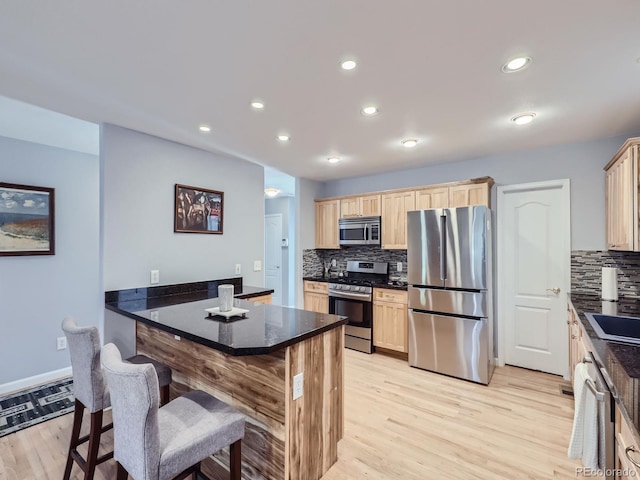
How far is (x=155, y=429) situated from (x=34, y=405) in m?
2.60

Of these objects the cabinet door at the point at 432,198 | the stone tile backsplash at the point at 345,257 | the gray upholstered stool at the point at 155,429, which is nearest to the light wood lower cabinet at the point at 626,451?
the gray upholstered stool at the point at 155,429

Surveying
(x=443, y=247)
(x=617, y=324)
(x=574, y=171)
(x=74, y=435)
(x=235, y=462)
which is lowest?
(x=74, y=435)

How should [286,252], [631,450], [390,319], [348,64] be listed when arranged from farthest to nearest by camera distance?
[286,252]
[390,319]
[348,64]
[631,450]

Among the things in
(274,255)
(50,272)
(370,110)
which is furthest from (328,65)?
(274,255)

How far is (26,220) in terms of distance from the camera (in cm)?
315

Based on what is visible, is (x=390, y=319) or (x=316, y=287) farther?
(x=316, y=287)

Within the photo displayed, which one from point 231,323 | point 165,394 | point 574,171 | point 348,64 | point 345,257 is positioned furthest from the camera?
point 345,257

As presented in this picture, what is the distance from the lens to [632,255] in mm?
2961

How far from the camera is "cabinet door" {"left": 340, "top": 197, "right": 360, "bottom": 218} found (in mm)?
4570

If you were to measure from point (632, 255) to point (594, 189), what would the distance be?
73cm

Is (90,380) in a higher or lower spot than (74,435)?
higher

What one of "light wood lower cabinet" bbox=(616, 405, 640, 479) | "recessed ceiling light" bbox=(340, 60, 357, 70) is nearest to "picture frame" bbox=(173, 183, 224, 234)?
"recessed ceiling light" bbox=(340, 60, 357, 70)

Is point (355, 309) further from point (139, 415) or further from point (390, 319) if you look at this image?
point (139, 415)

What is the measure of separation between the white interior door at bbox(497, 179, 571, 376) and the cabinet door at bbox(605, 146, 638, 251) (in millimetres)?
374
